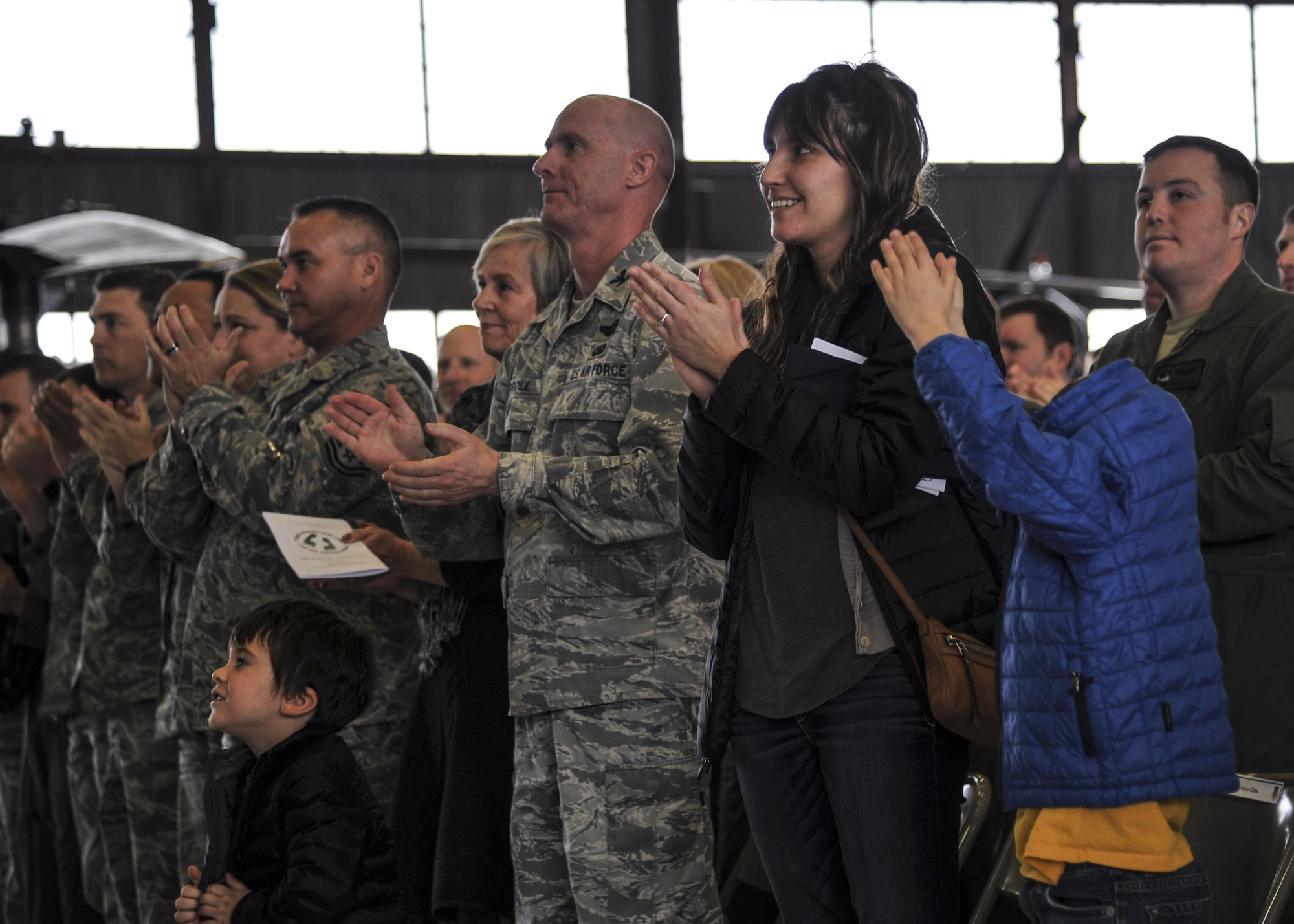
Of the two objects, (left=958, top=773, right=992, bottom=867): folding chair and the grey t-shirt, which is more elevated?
the grey t-shirt

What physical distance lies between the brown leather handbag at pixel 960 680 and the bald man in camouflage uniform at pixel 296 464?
142 cm

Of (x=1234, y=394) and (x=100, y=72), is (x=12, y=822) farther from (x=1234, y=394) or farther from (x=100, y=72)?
(x=100, y=72)

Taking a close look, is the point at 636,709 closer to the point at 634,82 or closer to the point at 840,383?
the point at 840,383

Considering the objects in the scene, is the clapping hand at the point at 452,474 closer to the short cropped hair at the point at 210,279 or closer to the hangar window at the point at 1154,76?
the short cropped hair at the point at 210,279

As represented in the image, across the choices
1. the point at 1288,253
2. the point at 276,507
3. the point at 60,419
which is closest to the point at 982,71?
the point at 1288,253

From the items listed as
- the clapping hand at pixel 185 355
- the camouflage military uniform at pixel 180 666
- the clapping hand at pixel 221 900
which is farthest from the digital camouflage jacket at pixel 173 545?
the clapping hand at pixel 221 900

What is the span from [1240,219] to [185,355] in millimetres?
2003

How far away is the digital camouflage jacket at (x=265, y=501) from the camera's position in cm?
271

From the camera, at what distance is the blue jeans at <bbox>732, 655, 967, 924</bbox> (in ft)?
5.41

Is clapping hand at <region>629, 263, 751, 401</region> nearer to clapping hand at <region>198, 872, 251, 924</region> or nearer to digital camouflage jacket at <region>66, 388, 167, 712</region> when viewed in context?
clapping hand at <region>198, 872, 251, 924</region>

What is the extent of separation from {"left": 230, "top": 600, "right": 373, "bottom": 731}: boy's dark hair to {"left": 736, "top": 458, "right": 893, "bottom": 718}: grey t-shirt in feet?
2.42

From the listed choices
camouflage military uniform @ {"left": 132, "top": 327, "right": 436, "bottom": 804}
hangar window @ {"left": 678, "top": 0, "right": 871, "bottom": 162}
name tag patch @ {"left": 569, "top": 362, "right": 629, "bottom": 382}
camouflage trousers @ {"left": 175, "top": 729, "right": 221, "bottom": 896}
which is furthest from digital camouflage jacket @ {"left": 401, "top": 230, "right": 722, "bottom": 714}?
hangar window @ {"left": 678, "top": 0, "right": 871, "bottom": 162}

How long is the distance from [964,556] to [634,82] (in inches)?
417

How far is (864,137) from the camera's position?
181 centimetres
